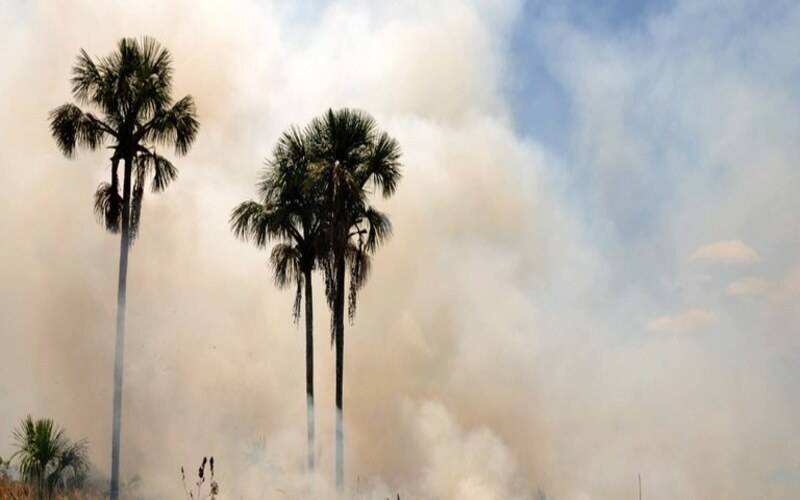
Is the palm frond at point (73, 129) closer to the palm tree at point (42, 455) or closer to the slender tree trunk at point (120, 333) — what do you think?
the slender tree trunk at point (120, 333)

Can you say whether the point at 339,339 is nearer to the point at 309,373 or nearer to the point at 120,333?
the point at 309,373

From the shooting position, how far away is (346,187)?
87.1 ft

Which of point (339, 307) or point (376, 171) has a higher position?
point (376, 171)

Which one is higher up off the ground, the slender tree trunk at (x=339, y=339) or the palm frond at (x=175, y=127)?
the palm frond at (x=175, y=127)

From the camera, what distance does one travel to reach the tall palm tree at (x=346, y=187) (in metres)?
26.5

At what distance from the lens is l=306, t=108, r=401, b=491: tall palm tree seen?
26.5 metres

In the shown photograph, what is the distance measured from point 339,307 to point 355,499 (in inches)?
240

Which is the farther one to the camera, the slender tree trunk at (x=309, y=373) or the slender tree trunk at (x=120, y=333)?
the slender tree trunk at (x=309, y=373)

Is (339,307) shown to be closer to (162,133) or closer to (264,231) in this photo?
(264,231)

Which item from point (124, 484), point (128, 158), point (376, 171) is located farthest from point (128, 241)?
point (124, 484)

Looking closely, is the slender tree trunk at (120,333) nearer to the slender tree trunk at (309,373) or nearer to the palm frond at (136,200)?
the palm frond at (136,200)

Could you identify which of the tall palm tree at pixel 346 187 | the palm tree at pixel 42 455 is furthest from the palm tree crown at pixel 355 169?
the palm tree at pixel 42 455

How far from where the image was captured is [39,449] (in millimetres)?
20797

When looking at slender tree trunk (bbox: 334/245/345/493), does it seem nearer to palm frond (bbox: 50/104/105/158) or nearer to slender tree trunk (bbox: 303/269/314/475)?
slender tree trunk (bbox: 303/269/314/475)
